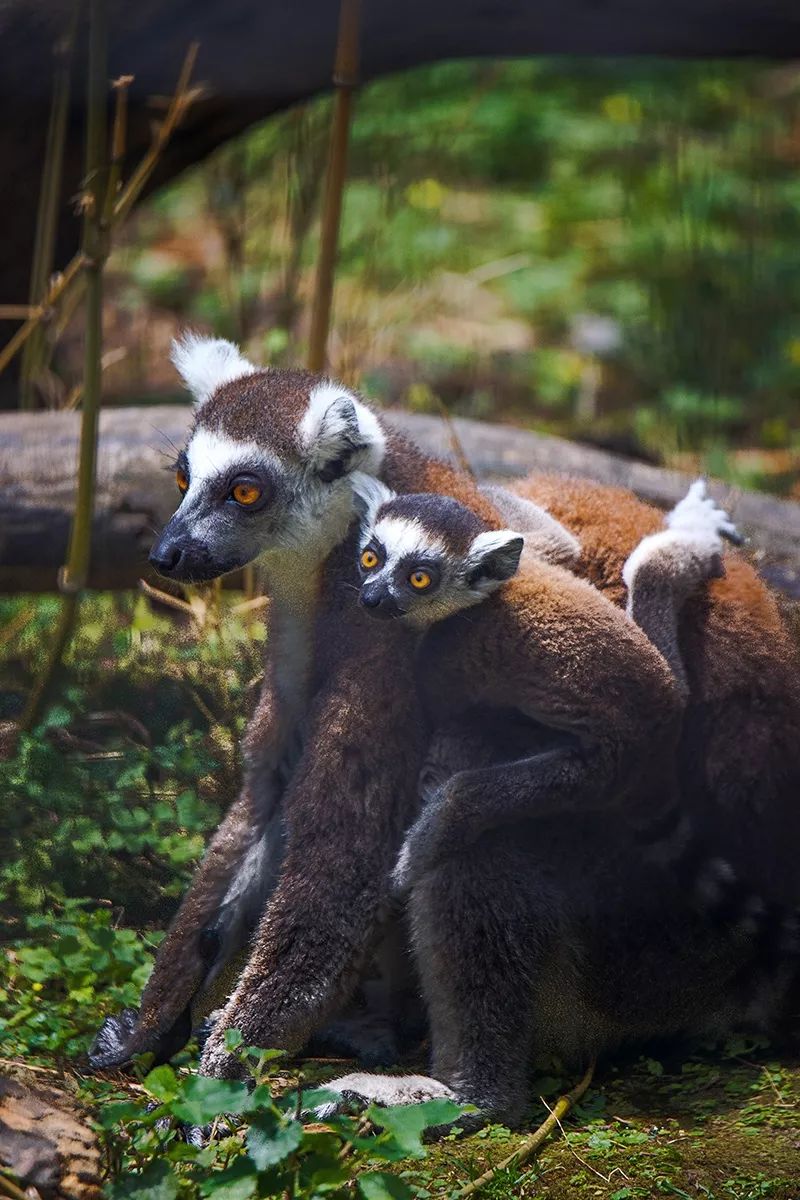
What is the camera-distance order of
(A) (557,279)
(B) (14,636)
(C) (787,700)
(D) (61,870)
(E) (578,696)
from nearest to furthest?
(E) (578,696), (C) (787,700), (D) (61,870), (B) (14,636), (A) (557,279)

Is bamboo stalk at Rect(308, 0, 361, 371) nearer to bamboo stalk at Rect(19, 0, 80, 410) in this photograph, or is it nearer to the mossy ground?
bamboo stalk at Rect(19, 0, 80, 410)

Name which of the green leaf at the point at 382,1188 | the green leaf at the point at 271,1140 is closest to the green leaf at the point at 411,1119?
the green leaf at the point at 382,1188

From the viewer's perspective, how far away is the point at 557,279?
11227 mm

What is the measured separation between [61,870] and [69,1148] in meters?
1.46

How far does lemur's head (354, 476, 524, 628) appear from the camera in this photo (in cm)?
365

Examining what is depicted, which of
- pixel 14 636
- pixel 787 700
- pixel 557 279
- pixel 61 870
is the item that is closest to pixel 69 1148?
pixel 61 870

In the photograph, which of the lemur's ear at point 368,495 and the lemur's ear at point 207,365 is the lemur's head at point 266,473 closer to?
the lemur's ear at point 368,495

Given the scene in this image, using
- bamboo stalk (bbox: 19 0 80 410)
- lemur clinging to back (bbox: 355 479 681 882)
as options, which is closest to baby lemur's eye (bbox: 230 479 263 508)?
lemur clinging to back (bbox: 355 479 681 882)

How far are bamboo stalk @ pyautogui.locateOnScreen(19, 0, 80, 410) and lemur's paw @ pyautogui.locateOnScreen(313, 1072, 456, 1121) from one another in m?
3.78

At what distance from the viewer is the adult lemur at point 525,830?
3.71 metres

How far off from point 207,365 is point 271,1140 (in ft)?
7.28

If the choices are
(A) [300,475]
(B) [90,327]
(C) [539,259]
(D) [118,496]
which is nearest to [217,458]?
(A) [300,475]

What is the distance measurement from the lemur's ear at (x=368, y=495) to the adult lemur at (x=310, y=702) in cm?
4

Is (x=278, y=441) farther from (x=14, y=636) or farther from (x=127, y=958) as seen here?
(x=14, y=636)
